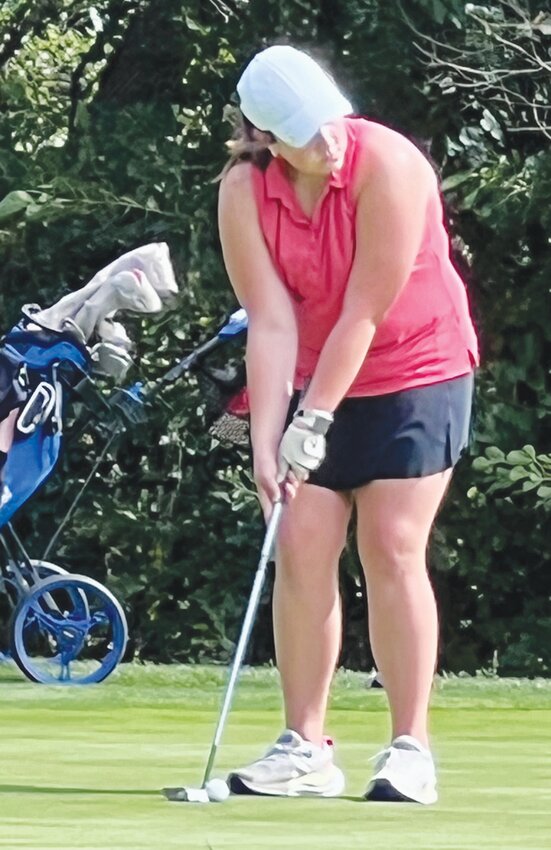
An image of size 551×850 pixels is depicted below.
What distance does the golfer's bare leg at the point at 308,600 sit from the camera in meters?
4.60

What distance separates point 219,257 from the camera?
12492mm

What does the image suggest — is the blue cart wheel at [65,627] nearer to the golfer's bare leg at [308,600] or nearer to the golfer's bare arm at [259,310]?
the golfer's bare leg at [308,600]

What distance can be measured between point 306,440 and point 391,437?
0.66 feet

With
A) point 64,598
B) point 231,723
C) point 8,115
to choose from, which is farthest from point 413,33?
point 231,723


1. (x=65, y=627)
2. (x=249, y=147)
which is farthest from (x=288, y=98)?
(x=65, y=627)

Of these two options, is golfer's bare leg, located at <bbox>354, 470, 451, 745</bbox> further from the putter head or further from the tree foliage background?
the tree foliage background

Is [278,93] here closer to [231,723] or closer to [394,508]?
[394,508]

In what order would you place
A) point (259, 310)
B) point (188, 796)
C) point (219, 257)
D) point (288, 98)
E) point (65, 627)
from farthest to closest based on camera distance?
point (219, 257)
point (65, 627)
point (259, 310)
point (288, 98)
point (188, 796)

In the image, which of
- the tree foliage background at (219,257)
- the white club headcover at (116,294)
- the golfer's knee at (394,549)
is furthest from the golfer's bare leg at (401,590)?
the tree foliage background at (219,257)

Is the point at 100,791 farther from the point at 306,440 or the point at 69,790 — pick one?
the point at 306,440

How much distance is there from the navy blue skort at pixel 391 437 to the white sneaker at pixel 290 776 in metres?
0.51

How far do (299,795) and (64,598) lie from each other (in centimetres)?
858

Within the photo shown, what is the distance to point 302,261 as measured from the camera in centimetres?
453

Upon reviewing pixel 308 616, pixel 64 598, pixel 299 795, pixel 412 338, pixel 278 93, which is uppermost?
pixel 278 93
